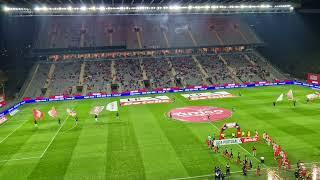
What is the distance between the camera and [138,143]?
40969mm

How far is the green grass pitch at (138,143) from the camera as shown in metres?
32.8

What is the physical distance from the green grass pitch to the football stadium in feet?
0.59

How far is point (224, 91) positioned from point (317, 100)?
2282cm

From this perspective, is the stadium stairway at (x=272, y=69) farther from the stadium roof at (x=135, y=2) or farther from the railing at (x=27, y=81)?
the railing at (x=27, y=81)

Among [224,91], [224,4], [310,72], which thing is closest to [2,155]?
[224,91]

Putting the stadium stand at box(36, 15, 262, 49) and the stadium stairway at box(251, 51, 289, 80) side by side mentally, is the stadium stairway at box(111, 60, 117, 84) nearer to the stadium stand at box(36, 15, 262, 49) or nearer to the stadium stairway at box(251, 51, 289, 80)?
the stadium stand at box(36, 15, 262, 49)

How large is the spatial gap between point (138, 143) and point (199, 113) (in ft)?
59.8

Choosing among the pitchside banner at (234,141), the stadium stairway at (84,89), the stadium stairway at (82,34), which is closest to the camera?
the pitchside banner at (234,141)

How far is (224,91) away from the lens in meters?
79.8

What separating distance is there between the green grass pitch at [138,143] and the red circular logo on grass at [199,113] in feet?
6.25

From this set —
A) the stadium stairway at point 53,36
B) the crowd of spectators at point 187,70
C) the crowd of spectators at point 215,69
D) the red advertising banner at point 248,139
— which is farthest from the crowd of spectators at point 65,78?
the red advertising banner at point 248,139

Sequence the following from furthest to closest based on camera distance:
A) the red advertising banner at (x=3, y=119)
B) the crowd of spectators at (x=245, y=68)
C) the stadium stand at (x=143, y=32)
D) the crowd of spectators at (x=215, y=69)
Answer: the stadium stand at (x=143, y=32)
the crowd of spectators at (x=245, y=68)
the crowd of spectators at (x=215, y=69)
the red advertising banner at (x=3, y=119)

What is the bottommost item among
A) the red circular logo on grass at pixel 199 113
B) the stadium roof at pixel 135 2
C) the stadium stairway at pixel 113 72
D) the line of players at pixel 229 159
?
the line of players at pixel 229 159

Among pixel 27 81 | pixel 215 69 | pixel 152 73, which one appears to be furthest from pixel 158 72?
pixel 27 81
